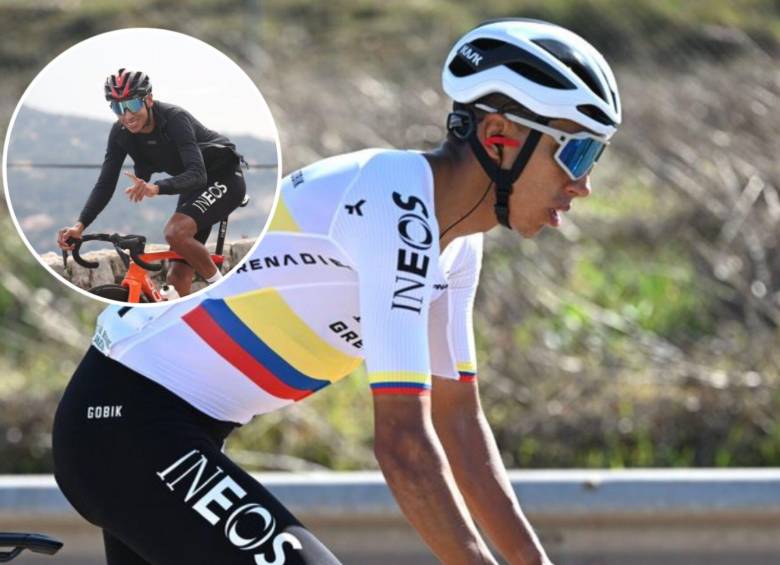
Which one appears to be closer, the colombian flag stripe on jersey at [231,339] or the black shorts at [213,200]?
the black shorts at [213,200]

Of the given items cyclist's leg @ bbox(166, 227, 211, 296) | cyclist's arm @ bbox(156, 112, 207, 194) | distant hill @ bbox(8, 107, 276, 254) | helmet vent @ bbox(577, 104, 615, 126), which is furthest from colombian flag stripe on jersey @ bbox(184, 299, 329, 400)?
helmet vent @ bbox(577, 104, 615, 126)

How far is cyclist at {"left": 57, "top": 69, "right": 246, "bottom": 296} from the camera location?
2973 millimetres

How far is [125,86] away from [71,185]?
0.80 ft

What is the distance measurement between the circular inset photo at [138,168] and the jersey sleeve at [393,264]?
0.72 ft

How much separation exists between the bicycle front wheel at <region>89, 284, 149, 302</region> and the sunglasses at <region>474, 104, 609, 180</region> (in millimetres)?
889

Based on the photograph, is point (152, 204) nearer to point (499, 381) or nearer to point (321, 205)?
point (321, 205)

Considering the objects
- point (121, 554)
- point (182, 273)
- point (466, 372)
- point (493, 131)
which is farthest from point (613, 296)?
point (182, 273)

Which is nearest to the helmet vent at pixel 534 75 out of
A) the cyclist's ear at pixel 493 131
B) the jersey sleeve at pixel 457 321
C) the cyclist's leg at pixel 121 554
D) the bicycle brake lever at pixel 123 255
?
the cyclist's ear at pixel 493 131

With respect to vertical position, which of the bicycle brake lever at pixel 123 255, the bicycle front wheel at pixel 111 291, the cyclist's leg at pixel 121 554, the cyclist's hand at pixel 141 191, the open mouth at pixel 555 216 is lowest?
the cyclist's leg at pixel 121 554

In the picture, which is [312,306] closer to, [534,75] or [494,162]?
[494,162]

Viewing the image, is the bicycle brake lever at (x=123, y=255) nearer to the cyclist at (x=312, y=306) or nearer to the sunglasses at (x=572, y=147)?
the cyclist at (x=312, y=306)

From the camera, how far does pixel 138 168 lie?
2.99 m

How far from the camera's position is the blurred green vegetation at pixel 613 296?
667 centimetres

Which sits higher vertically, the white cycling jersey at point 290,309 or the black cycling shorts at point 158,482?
the white cycling jersey at point 290,309
